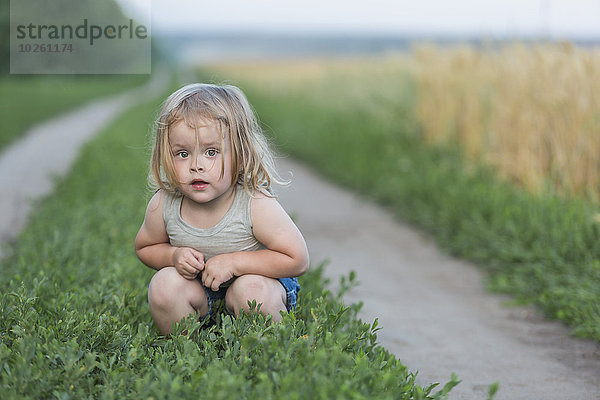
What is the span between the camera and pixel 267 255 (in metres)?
2.71

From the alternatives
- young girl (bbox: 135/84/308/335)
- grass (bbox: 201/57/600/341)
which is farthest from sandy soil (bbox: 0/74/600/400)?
young girl (bbox: 135/84/308/335)

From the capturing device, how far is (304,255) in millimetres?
2705

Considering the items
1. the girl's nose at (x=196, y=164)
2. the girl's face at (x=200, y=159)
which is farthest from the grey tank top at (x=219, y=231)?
the girl's nose at (x=196, y=164)

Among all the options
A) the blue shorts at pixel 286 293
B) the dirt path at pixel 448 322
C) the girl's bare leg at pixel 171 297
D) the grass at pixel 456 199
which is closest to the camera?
the girl's bare leg at pixel 171 297

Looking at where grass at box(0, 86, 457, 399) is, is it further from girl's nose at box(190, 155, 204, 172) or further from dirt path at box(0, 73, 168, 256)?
dirt path at box(0, 73, 168, 256)

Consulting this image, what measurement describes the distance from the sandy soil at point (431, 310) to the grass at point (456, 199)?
17cm

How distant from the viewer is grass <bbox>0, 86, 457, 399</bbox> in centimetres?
217

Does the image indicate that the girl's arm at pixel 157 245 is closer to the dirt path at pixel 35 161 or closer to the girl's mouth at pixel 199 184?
→ the girl's mouth at pixel 199 184

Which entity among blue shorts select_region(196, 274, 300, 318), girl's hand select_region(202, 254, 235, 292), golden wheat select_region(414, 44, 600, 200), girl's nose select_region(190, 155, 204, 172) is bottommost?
blue shorts select_region(196, 274, 300, 318)

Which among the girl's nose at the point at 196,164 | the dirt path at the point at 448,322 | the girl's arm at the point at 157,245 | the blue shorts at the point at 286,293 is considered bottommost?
the dirt path at the point at 448,322

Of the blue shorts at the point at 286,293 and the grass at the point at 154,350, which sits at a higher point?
the blue shorts at the point at 286,293

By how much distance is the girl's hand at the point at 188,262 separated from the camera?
2.67m

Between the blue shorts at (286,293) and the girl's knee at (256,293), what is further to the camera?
the blue shorts at (286,293)

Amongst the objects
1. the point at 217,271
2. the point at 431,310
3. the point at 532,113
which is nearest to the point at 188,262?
the point at 217,271
